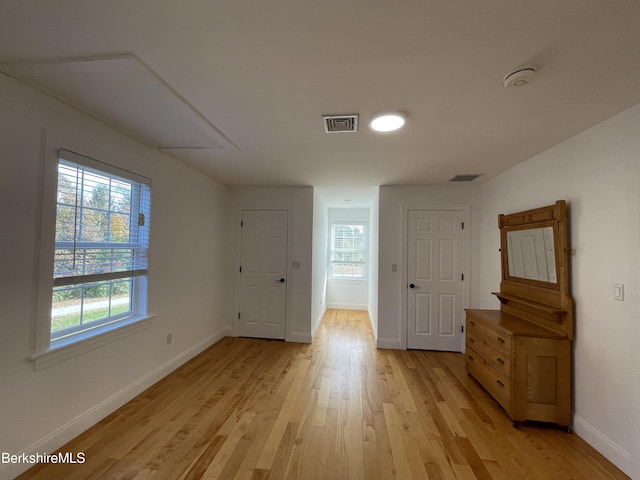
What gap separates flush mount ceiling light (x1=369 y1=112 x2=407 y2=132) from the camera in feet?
6.15

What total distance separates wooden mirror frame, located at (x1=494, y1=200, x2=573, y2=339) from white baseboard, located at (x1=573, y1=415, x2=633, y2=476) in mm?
652

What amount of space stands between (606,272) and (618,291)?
151mm

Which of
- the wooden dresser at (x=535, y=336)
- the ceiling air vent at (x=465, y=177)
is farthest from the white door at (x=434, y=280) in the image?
the wooden dresser at (x=535, y=336)

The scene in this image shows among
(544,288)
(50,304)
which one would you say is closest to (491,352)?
(544,288)

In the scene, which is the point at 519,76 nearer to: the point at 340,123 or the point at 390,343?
the point at 340,123

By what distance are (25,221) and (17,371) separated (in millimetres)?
905

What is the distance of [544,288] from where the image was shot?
2416mm

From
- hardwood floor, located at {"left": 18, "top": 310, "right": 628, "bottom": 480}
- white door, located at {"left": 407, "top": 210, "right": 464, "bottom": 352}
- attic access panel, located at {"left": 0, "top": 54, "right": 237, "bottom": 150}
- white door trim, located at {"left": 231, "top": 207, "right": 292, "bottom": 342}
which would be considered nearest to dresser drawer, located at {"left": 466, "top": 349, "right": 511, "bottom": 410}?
hardwood floor, located at {"left": 18, "top": 310, "right": 628, "bottom": 480}

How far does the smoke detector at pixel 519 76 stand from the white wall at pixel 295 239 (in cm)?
297

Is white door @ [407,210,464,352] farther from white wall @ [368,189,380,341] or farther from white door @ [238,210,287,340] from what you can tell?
white door @ [238,210,287,340]

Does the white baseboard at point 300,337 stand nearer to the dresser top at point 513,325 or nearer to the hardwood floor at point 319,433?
the hardwood floor at point 319,433

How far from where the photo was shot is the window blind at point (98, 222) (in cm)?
187

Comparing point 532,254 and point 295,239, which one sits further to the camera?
point 295,239

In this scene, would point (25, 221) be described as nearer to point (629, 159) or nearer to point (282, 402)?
point (282, 402)
